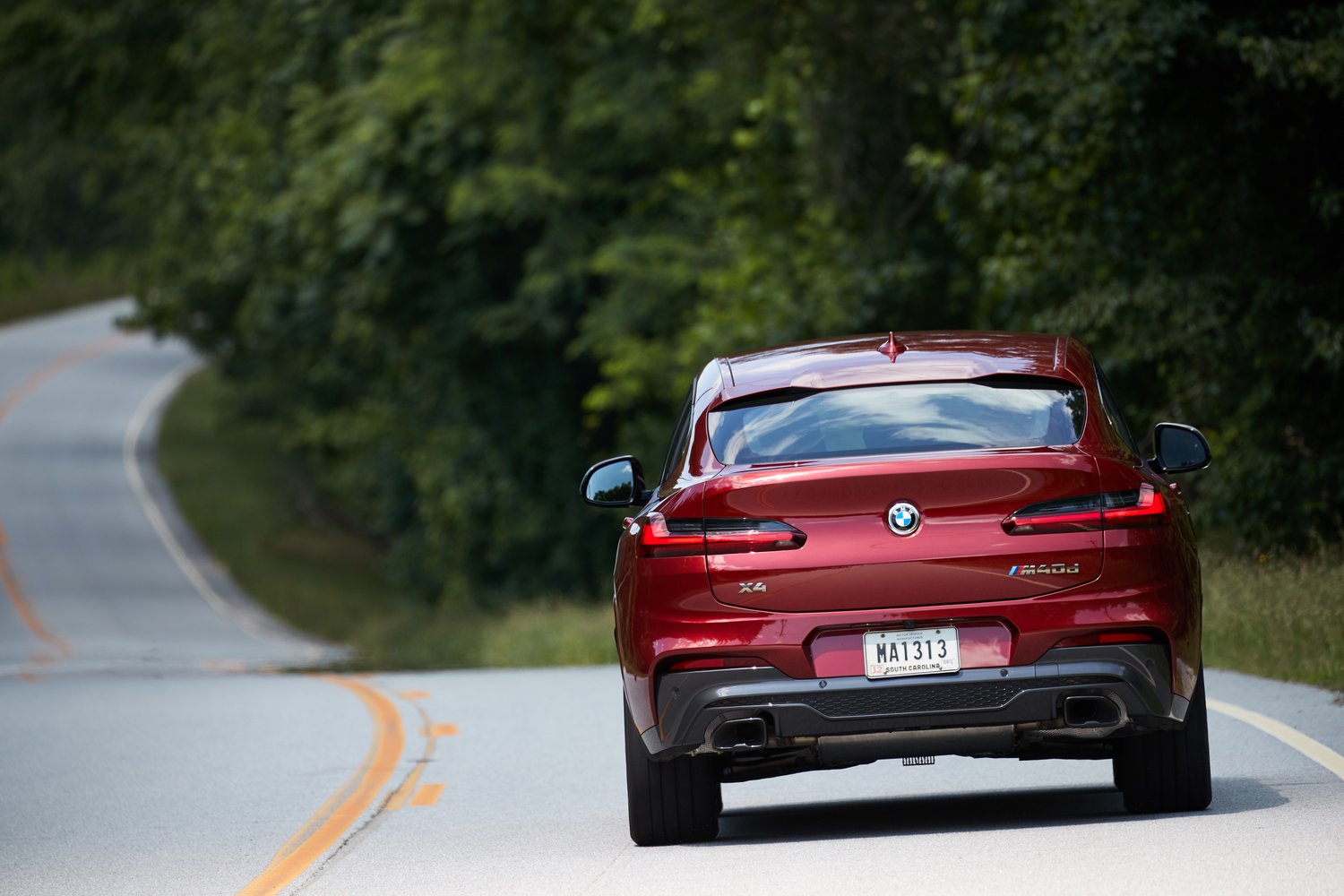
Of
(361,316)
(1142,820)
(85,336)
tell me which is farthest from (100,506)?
(1142,820)

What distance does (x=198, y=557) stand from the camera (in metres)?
55.4

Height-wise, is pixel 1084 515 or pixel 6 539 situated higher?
pixel 1084 515

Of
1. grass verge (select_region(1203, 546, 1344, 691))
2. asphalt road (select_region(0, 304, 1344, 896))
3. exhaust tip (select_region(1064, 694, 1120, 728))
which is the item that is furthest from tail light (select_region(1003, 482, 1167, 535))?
grass verge (select_region(1203, 546, 1344, 691))

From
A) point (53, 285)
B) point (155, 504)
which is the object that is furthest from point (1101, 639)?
point (53, 285)

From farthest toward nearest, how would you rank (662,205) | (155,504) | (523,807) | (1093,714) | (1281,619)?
(155,504)
(662,205)
(1281,619)
(523,807)
(1093,714)

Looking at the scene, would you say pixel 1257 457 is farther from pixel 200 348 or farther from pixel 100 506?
pixel 100 506

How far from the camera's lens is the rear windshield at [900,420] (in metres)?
7.89

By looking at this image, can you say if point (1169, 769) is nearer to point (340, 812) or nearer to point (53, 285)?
point (340, 812)

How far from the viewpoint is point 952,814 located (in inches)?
347

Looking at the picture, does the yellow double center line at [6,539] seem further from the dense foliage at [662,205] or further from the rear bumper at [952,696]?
the rear bumper at [952,696]

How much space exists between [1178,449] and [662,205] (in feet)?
79.5

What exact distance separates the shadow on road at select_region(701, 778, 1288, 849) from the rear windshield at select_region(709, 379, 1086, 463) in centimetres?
144

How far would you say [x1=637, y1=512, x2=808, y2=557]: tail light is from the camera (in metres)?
7.63

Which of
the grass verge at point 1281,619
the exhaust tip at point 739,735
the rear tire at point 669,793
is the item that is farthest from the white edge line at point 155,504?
the exhaust tip at point 739,735
